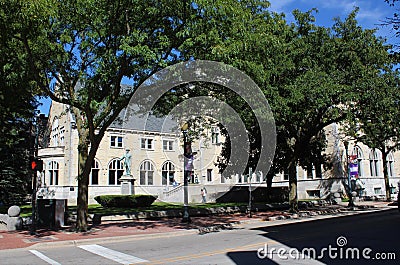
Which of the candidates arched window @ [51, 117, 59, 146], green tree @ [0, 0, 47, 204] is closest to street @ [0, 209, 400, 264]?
green tree @ [0, 0, 47, 204]

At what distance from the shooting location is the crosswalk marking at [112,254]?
31.8 ft

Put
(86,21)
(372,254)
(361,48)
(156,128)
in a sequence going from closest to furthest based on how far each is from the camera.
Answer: (372,254)
(86,21)
(361,48)
(156,128)

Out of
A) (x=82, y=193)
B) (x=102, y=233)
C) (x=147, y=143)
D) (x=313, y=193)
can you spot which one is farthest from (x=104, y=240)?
(x=147, y=143)

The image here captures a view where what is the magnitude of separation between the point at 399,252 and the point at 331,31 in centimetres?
1542

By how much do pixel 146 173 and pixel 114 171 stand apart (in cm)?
439

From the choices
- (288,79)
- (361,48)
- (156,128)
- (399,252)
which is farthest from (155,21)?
(156,128)

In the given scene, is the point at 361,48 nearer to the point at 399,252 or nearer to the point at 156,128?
the point at 399,252

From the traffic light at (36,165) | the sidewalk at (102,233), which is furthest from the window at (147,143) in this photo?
the traffic light at (36,165)

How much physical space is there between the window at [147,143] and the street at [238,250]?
32.4 m

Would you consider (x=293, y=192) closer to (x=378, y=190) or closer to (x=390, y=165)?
(x=378, y=190)

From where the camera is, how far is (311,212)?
24.2 meters

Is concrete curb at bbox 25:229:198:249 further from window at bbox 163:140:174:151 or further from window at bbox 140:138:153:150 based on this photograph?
window at bbox 163:140:174:151

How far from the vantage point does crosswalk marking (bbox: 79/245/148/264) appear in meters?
9.70

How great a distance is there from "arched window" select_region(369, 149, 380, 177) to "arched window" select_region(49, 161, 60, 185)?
36.8 m
